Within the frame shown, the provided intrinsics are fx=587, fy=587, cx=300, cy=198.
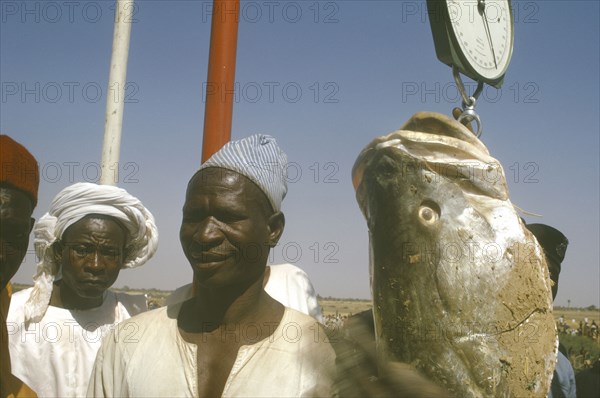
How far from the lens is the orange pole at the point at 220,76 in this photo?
388 cm

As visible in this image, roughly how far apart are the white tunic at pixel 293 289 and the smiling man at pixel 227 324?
73cm

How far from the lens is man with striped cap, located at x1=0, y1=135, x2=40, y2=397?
1.84 meters

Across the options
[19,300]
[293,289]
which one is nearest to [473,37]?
[293,289]

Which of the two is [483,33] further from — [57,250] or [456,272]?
[57,250]

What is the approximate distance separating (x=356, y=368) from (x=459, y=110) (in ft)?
3.55

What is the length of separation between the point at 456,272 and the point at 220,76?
9.37ft

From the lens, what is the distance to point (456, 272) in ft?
4.74

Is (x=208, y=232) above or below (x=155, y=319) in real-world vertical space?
above

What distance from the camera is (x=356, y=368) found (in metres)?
1.43

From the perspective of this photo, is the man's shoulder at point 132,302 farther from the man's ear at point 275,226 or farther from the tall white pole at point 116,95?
the man's ear at point 275,226

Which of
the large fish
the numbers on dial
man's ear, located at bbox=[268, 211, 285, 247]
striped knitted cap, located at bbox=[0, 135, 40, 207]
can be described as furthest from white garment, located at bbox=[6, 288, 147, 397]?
the numbers on dial

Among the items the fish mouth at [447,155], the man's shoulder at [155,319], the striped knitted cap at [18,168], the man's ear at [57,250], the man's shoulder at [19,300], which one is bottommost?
the man's shoulder at [19,300]

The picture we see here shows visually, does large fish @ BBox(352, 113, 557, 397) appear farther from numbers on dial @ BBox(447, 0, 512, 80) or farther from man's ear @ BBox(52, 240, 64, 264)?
man's ear @ BBox(52, 240, 64, 264)

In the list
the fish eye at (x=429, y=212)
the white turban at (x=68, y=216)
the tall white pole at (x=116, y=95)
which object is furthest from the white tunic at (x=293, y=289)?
the tall white pole at (x=116, y=95)
